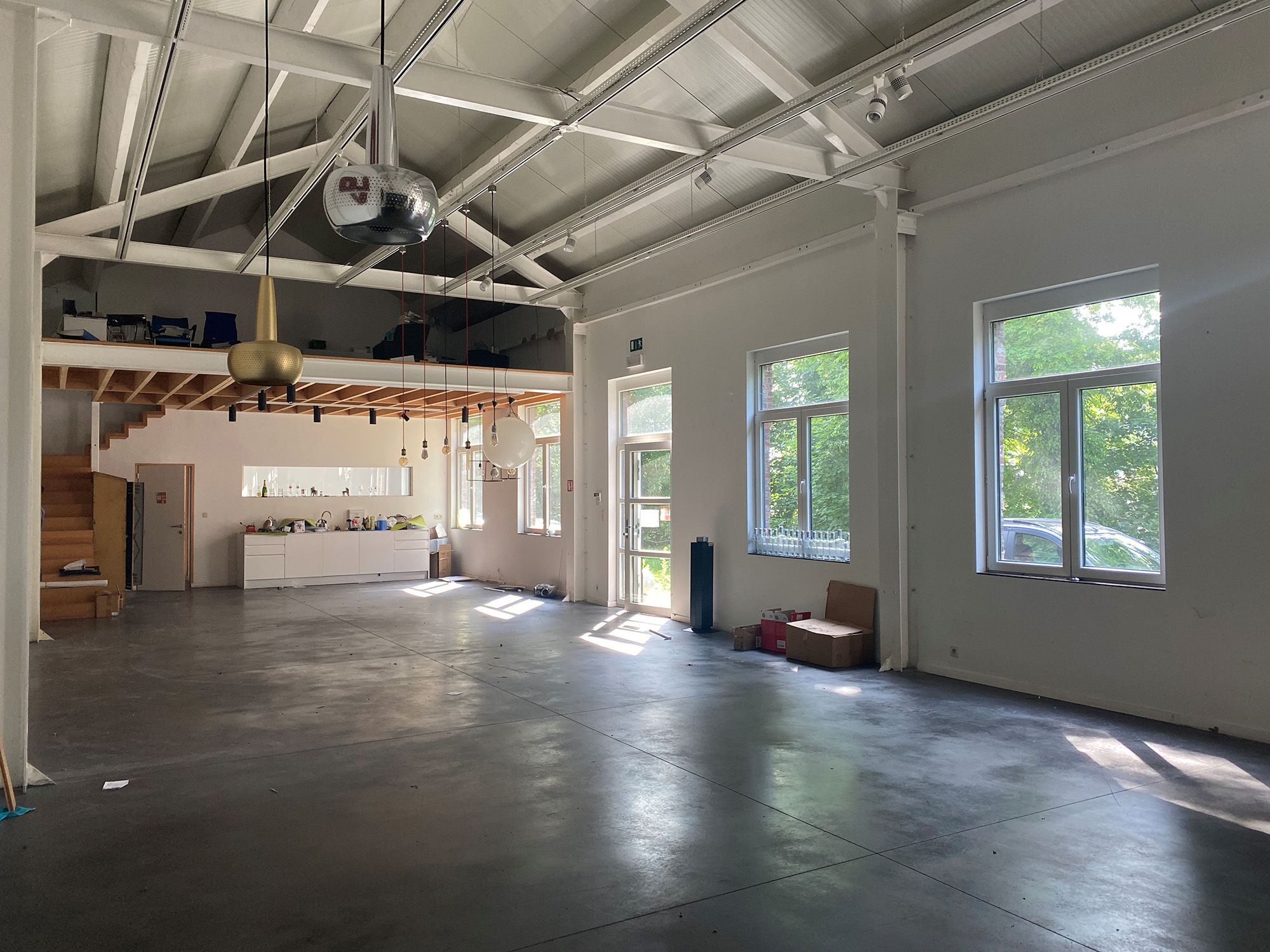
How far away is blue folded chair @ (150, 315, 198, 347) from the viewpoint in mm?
9734

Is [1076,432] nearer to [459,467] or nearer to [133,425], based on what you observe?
[459,467]

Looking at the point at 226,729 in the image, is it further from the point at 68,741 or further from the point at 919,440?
the point at 919,440

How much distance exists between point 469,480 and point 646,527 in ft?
18.3

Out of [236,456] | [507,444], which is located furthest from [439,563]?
[507,444]

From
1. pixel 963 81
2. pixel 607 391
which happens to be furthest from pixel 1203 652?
pixel 607 391

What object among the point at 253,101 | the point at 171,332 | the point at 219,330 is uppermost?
the point at 253,101

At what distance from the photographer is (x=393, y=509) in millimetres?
15719

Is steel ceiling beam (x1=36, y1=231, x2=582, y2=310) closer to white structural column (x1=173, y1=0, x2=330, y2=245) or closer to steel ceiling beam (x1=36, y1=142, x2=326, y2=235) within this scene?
steel ceiling beam (x1=36, y1=142, x2=326, y2=235)

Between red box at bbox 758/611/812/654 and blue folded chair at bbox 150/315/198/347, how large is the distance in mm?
7019

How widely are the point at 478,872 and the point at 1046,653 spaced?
4447 millimetres

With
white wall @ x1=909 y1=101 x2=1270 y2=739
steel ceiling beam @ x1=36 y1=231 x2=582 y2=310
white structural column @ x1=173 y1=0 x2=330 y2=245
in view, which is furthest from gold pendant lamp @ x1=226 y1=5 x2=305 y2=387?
steel ceiling beam @ x1=36 y1=231 x2=582 y2=310

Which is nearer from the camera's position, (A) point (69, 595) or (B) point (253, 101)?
(B) point (253, 101)

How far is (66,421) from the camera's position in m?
13.1

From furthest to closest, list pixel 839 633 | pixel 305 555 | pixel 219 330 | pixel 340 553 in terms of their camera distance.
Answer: pixel 340 553 < pixel 305 555 < pixel 219 330 < pixel 839 633
